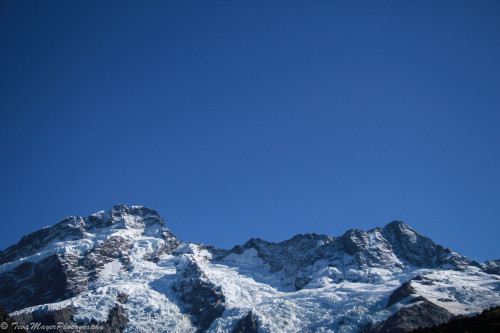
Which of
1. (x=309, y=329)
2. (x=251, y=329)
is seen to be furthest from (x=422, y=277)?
(x=251, y=329)

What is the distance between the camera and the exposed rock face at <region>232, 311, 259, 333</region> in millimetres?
164500

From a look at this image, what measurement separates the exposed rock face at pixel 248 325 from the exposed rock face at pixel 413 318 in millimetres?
44466

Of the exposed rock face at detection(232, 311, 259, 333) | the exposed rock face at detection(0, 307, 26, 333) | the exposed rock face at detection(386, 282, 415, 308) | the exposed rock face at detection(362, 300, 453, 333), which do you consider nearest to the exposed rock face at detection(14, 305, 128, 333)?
the exposed rock face at detection(232, 311, 259, 333)

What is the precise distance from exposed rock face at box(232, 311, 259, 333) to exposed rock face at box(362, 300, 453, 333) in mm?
44466

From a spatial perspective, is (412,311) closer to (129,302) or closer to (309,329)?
(309,329)

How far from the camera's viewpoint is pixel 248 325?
16700 centimetres

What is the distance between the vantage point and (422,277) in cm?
19612

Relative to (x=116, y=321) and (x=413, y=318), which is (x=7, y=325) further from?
(x=413, y=318)

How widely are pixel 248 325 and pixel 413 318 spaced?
2571 inches

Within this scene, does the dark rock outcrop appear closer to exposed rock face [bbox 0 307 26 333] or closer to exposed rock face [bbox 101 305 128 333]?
exposed rock face [bbox 0 307 26 333]

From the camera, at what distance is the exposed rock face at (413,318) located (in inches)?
5591

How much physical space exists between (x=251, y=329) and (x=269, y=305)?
2202cm

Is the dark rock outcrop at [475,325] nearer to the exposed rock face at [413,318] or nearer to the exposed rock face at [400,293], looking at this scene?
the exposed rock face at [413,318]

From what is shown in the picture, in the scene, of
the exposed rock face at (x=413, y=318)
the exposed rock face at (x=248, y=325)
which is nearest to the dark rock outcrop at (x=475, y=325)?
the exposed rock face at (x=413, y=318)
